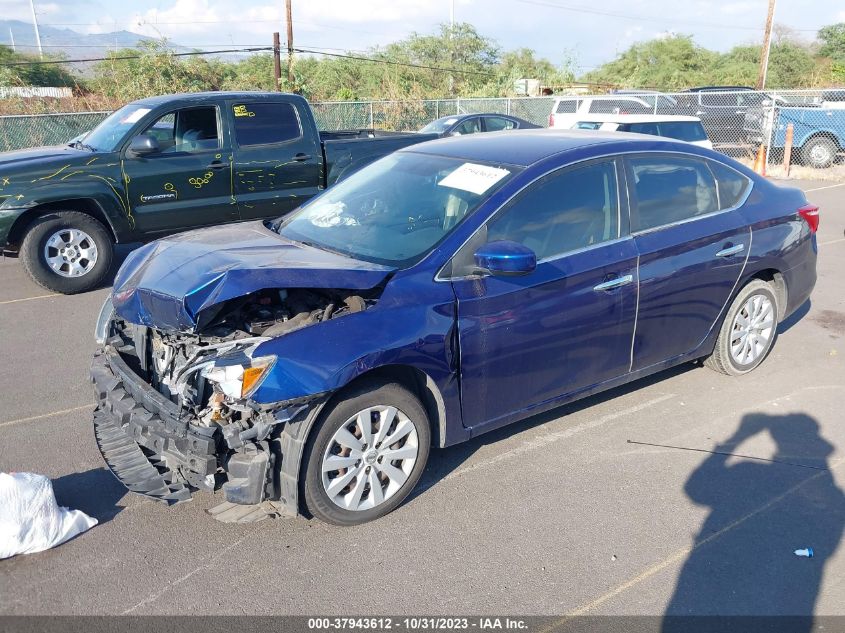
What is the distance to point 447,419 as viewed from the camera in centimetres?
383

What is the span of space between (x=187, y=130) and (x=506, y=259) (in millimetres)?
5944

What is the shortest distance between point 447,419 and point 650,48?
2066 inches

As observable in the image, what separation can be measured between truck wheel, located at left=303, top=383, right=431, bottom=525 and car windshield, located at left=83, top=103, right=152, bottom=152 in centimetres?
583

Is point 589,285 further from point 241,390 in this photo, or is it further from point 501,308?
point 241,390

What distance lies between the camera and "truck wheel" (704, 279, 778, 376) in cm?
529

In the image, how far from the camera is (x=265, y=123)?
877 centimetres

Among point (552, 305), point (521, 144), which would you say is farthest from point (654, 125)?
point (552, 305)

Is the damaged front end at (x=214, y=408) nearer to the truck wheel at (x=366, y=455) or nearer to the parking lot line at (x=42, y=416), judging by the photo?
the truck wheel at (x=366, y=455)

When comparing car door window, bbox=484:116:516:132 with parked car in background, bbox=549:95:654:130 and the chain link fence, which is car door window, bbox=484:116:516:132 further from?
parked car in background, bbox=549:95:654:130

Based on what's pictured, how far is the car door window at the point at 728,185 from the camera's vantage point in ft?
16.6

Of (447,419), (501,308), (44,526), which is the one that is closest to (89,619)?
(44,526)

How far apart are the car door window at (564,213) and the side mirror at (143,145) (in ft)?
17.1

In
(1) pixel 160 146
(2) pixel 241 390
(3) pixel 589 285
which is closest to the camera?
(2) pixel 241 390

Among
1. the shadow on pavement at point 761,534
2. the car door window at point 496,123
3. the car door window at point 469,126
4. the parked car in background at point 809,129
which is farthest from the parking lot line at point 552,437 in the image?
the parked car in background at point 809,129
